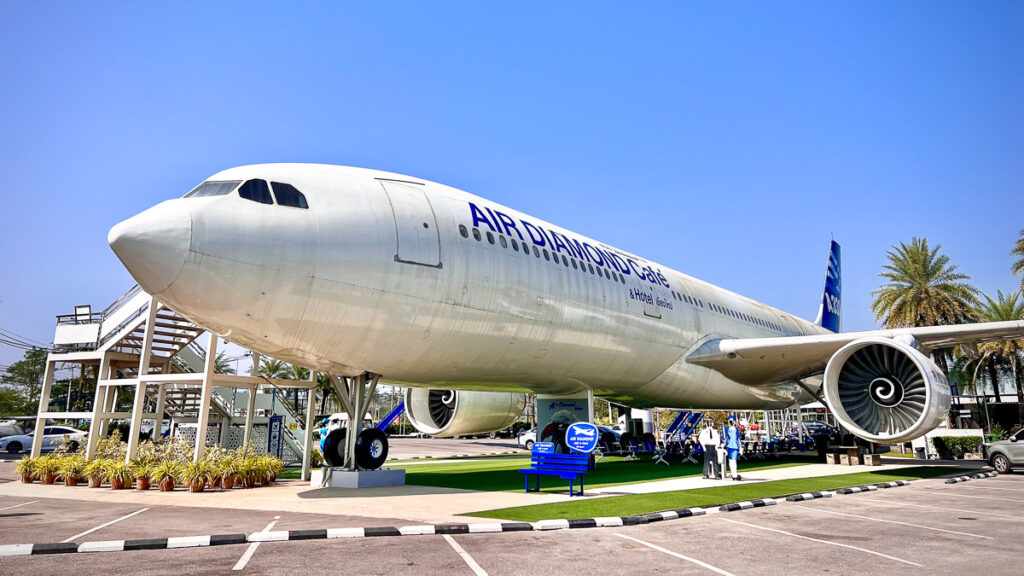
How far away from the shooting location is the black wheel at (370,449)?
37.6 feet

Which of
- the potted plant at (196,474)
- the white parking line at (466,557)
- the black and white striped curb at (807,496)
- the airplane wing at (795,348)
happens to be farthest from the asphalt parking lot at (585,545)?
the airplane wing at (795,348)

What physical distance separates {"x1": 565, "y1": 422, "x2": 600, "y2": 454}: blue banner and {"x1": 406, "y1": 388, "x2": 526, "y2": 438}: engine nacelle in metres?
4.65

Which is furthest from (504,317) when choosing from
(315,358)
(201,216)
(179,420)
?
(179,420)

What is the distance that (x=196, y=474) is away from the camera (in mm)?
11797

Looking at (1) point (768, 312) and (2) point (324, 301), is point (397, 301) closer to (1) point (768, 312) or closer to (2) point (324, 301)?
(2) point (324, 301)

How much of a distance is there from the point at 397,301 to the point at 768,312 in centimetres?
1782

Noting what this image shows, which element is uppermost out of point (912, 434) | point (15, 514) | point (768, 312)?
point (768, 312)

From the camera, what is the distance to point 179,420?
66.6 feet

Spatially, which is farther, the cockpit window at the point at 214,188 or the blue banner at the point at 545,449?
the blue banner at the point at 545,449

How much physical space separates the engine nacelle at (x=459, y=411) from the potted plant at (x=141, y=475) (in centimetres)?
585

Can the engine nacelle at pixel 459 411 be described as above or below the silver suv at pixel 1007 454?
above

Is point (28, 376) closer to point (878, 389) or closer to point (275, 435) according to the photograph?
point (275, 435)

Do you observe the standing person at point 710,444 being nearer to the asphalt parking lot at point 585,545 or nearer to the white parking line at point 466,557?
the asphalt parking lot at point 585,545

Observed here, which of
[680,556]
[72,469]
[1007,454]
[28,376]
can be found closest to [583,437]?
[680,556]
